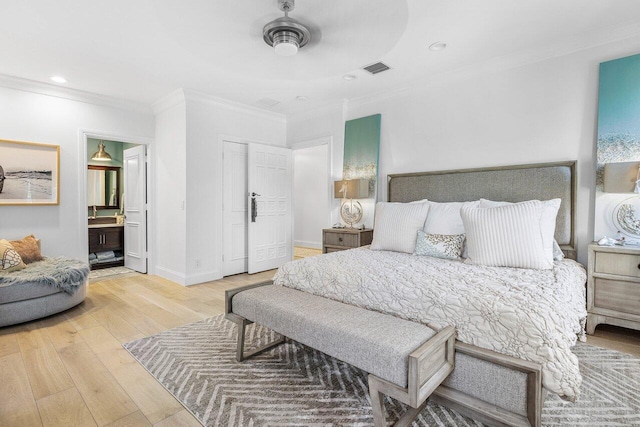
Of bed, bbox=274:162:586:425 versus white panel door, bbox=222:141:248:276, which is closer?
bed, bbox=274:162:586:425

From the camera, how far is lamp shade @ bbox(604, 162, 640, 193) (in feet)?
8.25

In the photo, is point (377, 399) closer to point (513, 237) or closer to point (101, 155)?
point (513, 237)

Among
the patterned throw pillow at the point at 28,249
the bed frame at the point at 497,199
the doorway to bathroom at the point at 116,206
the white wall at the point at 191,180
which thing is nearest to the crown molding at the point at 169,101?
the white wall at the point at 191,180

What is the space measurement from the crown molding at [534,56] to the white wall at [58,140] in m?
3.99

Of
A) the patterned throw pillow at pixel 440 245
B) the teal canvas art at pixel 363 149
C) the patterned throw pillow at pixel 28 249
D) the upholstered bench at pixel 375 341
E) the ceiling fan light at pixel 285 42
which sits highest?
the ceiling fan light at pixel 285 42

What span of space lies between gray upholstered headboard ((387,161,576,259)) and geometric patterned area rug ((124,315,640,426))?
1.18 metres

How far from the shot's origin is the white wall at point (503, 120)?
2.90m

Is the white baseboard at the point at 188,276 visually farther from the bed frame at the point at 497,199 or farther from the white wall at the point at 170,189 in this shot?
the bed frame at the point at 497,199

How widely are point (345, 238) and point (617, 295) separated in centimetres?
259

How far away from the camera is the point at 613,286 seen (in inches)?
99.9

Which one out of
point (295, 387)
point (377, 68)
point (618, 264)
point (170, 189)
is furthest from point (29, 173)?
point (618, 264)

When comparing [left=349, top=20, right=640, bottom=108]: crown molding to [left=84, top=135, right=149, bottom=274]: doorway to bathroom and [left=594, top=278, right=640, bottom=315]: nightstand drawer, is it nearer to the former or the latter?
[left=594, top=278, right=640, bottom=315]: nightstand drawer

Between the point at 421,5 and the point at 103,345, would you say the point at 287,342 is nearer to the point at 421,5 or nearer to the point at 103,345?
the point at 103,345

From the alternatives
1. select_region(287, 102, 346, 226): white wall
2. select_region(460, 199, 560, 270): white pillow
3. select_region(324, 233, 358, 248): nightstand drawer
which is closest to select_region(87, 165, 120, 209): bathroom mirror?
select_region(287, 102, 346, 226): white wall
